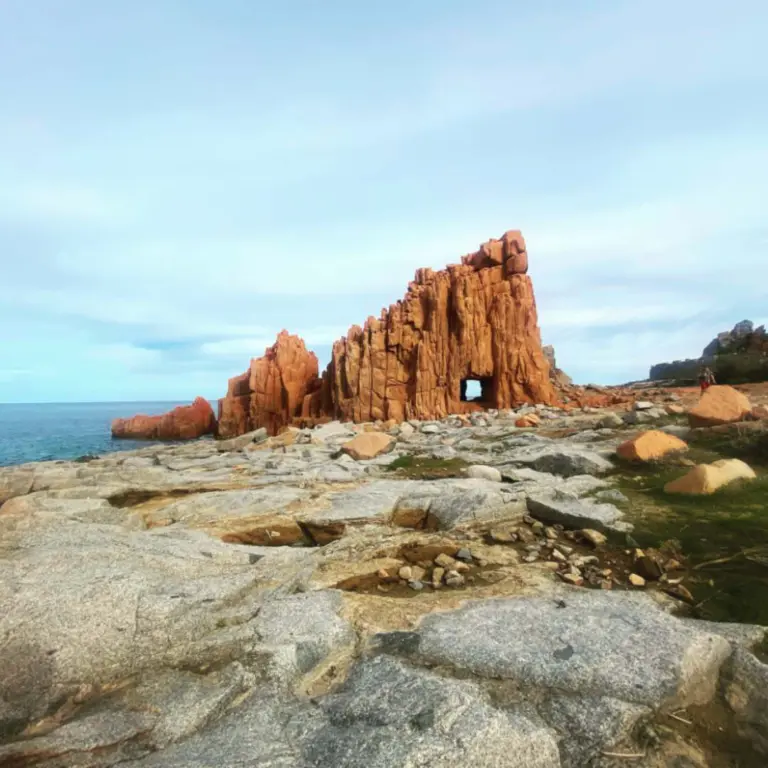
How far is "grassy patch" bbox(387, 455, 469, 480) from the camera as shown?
1270 cm

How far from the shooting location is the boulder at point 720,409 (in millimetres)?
13453

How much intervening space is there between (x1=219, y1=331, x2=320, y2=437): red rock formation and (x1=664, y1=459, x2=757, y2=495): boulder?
42023mm

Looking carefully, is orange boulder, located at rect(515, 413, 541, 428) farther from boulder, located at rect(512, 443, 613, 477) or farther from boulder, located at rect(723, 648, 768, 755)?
boulder, located at rect(723, 648, 768, 755)

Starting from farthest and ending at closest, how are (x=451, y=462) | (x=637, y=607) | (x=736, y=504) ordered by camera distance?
(x=451, y=462)
(x=736, y=504)
(x=637, y=607)

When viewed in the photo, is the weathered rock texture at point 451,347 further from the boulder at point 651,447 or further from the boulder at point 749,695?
the boulder at point 749,695

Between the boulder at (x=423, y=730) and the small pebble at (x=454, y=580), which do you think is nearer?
the boulder at (x=423, y=730)

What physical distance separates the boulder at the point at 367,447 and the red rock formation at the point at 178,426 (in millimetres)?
49751

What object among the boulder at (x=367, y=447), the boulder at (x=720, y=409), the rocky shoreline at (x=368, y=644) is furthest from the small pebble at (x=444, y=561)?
the boulder at (x=720, y=409)

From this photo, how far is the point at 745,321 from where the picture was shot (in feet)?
300

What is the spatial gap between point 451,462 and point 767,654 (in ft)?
34.4

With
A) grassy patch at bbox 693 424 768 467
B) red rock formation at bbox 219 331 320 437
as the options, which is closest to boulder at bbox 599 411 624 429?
grassy patch at bbox 693 424 768 467

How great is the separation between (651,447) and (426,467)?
567 cm

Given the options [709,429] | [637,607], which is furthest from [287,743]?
[709,429]

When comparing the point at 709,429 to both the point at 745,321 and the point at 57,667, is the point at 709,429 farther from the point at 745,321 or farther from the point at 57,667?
the point at 745,321
